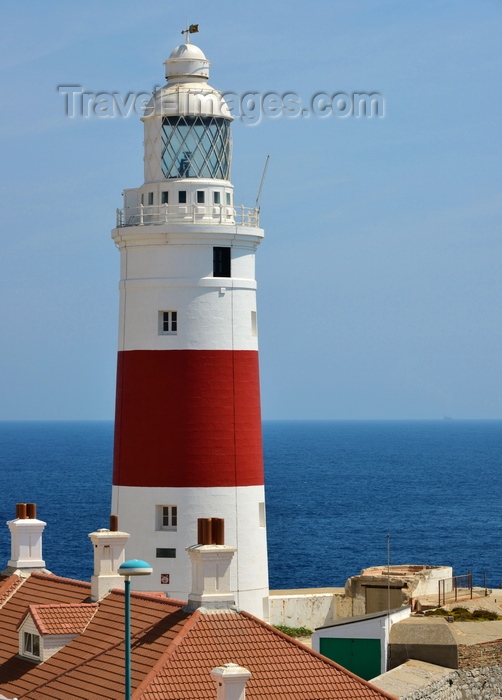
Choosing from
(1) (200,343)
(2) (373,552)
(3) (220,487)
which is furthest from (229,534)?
(2) (373,552)

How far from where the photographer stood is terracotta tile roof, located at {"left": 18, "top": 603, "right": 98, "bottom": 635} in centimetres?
2092

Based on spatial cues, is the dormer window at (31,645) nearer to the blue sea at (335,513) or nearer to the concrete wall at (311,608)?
the concrete wall at (311,608)

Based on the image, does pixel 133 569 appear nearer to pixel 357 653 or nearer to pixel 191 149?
pixel 357 653

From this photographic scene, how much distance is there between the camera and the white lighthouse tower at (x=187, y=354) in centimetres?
2792

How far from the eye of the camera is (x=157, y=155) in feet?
95.9

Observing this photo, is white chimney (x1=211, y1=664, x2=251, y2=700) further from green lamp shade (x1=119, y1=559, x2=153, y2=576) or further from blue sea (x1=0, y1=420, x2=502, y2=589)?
blue sea (x1=0, y1=420, x2=502, y2=589)

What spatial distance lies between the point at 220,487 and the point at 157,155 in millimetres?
6840

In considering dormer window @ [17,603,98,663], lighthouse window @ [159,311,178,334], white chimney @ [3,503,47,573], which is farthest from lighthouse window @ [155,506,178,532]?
dormer window @ [17,603,98,663]

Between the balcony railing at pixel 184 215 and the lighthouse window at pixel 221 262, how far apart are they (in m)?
0.59

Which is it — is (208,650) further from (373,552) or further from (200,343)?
(373,552)

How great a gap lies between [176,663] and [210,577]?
1.50 meters

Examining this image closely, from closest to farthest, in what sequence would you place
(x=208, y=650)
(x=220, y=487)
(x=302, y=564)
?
(x=208, y=650), (x=220, y=487), (x=302, y=564)

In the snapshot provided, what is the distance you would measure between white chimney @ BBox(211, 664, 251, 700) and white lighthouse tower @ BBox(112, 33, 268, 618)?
10139mm

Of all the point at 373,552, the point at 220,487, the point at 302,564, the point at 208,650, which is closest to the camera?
the point at 208,650
